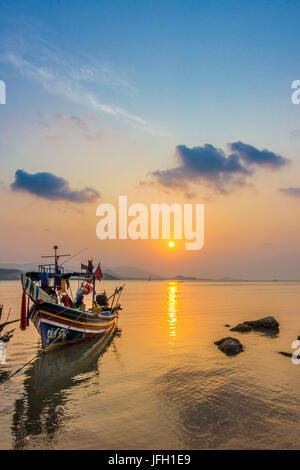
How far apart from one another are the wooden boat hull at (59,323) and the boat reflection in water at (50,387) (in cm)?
99

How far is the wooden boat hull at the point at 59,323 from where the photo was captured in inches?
886

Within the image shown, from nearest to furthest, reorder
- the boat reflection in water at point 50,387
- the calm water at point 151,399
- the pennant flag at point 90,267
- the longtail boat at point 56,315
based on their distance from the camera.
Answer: the calm water at point 151,399, the boat reflection in water at point 50,387, the longtail boat at point 56,315, the pennant flag at point 90,267

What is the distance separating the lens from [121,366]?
2002 cm

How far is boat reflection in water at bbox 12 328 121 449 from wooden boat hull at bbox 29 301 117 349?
3.24ft

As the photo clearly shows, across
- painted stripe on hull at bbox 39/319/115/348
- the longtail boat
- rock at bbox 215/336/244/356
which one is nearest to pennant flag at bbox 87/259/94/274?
the longtail boat

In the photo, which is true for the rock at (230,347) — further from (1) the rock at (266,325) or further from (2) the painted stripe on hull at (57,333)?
(2) the painted stripe on hull at (57,333)

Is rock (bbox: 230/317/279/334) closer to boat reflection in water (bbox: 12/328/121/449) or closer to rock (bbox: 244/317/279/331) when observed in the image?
rock (bbox: 244/317/279/331)

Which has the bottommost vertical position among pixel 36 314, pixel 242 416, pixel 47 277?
pixel 242 416

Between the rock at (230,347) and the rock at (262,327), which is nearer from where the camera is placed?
the rock at (230,347)

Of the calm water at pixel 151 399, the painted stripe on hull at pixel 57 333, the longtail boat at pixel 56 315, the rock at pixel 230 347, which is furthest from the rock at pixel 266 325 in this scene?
the painted stripe on hull at pixel 57 333

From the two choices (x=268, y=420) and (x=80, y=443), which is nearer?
(x=80, y=443)
